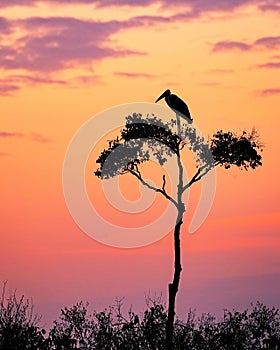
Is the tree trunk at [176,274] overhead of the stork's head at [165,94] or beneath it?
beneath

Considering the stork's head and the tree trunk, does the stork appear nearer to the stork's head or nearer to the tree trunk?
the stork's head

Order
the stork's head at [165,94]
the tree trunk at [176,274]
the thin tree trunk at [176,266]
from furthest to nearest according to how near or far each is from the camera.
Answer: the stork's head at [165,94] → the tree trunk at [176,274] → the thin tree trunk at [176,266]

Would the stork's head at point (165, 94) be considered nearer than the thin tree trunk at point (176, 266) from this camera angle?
No

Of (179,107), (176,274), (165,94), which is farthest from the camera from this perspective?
(165,94)

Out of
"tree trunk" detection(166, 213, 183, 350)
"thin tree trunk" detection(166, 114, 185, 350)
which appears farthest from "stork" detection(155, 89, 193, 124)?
"tree trunk" detection(166, 213, 183, 350)

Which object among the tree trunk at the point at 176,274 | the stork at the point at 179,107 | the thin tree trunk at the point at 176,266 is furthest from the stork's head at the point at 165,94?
the tree trunk at the point at 176,274

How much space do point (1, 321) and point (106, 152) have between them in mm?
12131

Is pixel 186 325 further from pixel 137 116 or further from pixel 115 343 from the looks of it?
pixel 137 116

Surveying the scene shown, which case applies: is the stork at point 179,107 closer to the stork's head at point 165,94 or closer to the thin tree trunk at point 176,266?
the thin tree trunk at point 176,266

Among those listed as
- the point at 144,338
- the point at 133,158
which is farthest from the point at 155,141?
the point at 144,338

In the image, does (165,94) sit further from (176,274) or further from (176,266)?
(176,274)

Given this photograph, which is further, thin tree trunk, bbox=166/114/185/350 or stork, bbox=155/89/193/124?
stork, bbox=155/89/193/124

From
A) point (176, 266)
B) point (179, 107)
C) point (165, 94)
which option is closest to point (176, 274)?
point (176, 266)

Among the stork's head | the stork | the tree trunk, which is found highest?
the stork's head
